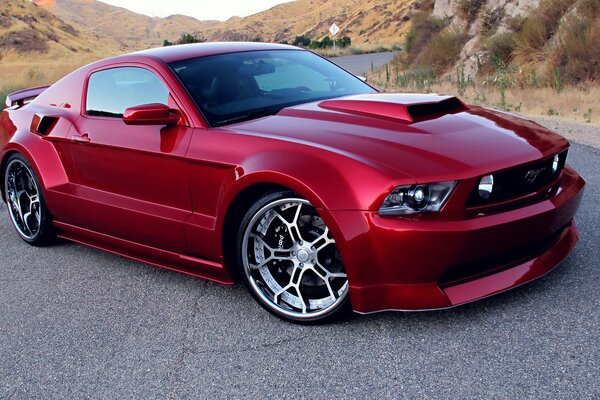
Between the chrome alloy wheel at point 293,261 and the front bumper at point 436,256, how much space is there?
0.66 ft

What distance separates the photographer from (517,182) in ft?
11.2

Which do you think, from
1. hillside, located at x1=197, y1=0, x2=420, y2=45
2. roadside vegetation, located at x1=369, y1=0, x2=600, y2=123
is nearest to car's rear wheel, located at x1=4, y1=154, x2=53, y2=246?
roadside vegetation, located at x1=369, y1=0, x2=600, y2=123

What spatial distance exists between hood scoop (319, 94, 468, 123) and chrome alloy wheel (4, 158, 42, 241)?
264 centimetres

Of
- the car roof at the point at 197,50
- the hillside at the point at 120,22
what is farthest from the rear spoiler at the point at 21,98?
the hillside at the point at 120,22

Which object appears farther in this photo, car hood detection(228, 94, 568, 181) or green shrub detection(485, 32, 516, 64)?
green shrub detection(485, 32, 516, 64)

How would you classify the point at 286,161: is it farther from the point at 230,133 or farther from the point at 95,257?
the point at 95,257

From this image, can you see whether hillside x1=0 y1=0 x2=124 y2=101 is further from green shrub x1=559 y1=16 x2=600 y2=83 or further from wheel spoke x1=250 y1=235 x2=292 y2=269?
wheel spoke x1=250 y1=235 x2=292 y2=269

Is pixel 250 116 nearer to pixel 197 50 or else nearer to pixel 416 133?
pixel 197 50

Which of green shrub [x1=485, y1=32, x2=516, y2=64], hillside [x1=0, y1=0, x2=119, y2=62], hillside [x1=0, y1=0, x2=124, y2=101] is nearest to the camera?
green shrub [x1=485, y1=32, x2=516, y2=64]

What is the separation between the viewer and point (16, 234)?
611cm

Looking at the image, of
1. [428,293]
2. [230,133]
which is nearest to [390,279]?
[428,293]

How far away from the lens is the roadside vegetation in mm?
11852

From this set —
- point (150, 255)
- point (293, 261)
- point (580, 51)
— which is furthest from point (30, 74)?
point (293, 261)

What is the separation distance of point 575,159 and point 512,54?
9372 mm
